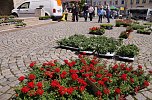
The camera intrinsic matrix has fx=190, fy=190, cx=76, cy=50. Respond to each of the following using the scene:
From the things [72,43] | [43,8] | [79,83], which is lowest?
[79,83]

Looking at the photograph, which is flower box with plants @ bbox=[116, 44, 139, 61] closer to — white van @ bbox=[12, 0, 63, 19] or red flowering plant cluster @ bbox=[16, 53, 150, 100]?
red flowering plant cluster @ bbox=[16, 53, 150, 100]

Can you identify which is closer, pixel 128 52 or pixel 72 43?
pixel 128 52

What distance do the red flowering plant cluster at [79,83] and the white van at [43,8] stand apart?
16.3m

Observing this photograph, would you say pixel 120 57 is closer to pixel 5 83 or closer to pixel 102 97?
pixel 102 97

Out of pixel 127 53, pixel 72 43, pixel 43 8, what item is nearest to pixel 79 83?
pixel 127 53

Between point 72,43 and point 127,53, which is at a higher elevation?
point 72,43

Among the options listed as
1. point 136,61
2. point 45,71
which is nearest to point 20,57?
point 45,71

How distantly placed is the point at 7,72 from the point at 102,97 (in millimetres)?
3045

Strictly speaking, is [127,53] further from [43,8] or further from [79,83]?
[43,8]

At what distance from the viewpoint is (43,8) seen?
68.1 feet

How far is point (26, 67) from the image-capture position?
18.8 feet

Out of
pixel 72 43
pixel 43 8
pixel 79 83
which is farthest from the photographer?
pixel 43 8

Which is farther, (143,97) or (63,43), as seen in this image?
(63,43)

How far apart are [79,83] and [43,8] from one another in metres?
18.3
